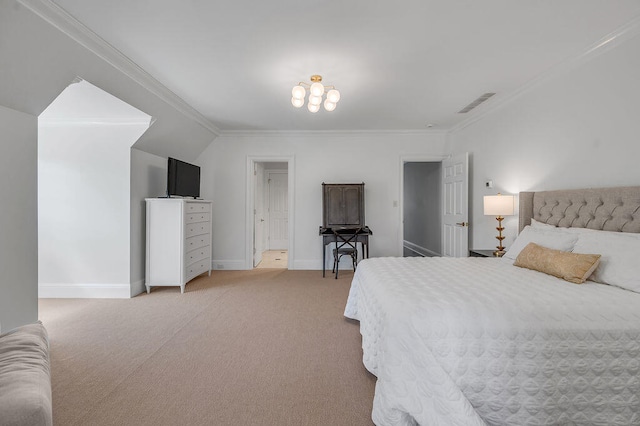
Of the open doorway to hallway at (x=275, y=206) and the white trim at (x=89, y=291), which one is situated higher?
the open doorway to hallway at (x=275, y=206)

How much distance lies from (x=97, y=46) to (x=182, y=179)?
2.06m

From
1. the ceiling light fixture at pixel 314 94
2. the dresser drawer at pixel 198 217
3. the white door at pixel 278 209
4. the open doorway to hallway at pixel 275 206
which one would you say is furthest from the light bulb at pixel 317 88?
the white door at pixel 278 209

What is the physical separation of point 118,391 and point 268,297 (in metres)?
1.96

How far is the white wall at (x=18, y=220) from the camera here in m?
2.20

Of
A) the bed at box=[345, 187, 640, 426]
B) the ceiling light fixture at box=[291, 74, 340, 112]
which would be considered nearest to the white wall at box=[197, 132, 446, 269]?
the ceiling light fixture at box=[291, 74, 340, 112]

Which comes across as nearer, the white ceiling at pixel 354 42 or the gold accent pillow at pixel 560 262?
the gold accent pillow at pixel 560 262

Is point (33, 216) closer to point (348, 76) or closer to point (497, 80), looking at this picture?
point (348, 76)

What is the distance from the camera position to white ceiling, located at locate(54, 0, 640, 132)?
6.61ft

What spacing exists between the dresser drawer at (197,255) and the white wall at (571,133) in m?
4.19

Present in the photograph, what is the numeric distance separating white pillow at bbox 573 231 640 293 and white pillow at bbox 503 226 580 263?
0.12 m

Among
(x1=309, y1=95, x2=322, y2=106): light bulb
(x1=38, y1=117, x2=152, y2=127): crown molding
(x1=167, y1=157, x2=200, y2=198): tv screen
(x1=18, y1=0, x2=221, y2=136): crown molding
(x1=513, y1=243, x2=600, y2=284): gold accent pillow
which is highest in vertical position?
(x1=18, y1=0, x2=221, y2=136): crown molding

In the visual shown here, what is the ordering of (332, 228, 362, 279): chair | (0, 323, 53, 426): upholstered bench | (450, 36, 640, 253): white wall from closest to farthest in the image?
(0, 323, 53, 426): upholstered bench, (450, 36, 640, 253): white wall, (332, 228, 362, 279): chair

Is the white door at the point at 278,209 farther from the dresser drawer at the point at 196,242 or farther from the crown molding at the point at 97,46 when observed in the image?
the crown molding at the point at 97,46

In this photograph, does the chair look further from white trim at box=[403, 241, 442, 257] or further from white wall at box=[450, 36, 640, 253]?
white trim at box=[403, 241, 442, 257]
